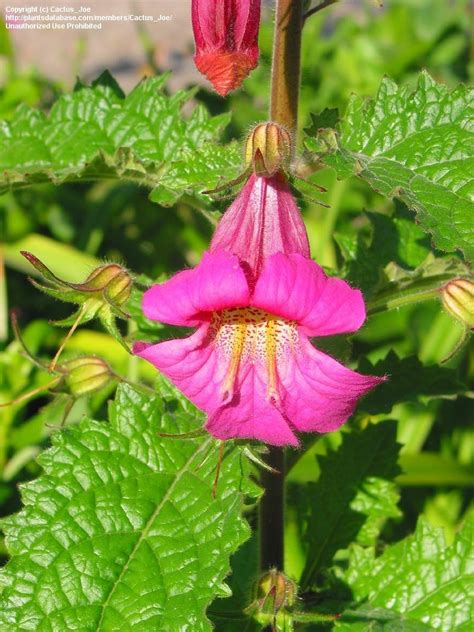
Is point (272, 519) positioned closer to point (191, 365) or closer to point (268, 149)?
point (191, 365)

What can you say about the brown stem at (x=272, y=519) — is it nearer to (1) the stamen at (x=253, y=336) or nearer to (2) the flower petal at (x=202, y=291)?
(1) the stamen at (x=253, y=336)

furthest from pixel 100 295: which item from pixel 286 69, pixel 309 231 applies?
pixel 309 231

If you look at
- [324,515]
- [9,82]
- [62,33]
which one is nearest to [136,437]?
[324,515]

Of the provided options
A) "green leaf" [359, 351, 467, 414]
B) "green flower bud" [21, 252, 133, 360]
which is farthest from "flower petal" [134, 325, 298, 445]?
"green leaf" [359, 351, 467, 414]

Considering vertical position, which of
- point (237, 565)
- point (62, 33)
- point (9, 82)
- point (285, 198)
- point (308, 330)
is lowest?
point (237, 565)

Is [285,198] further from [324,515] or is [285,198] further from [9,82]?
[9,82]

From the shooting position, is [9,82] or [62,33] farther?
[62,33]

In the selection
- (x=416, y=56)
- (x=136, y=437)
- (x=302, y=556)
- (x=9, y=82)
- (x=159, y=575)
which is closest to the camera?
(x=159, y=575)
